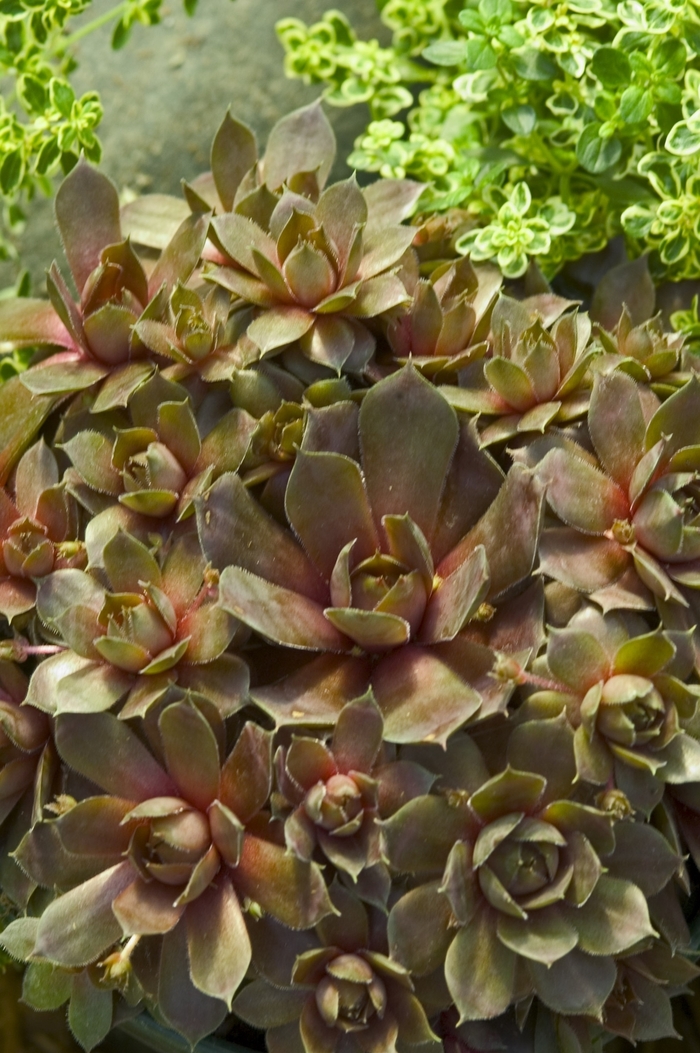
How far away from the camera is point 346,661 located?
2.62 feet

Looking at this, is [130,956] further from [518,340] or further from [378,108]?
[378,108]

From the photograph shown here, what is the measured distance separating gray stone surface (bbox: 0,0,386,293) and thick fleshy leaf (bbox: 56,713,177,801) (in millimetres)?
880

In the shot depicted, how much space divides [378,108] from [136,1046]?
45.0 inches

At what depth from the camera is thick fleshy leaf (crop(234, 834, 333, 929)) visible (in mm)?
728

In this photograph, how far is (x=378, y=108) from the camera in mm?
1281

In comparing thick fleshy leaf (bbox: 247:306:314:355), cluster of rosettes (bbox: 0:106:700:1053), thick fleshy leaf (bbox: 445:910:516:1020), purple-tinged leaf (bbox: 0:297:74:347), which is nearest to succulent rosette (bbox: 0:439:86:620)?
cluster of rosettes (bbox: 0:106:700:1053)

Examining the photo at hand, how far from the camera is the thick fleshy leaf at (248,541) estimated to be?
0.79 m

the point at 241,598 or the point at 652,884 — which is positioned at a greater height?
the point at 241,598

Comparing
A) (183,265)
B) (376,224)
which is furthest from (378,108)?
(183,265)

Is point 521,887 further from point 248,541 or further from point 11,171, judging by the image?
point 11,171

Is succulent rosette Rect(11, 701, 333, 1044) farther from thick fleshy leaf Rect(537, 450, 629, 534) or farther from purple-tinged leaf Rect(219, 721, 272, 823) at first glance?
thick fleshy leaf Rect(537, 450, 629, 534)

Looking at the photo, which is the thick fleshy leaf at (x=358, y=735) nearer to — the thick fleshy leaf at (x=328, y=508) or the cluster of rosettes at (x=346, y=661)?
the cluster of rosettes at (x=346, y=661)

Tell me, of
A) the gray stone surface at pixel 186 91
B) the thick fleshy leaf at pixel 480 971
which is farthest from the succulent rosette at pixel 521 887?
the gray stone surface at pixel 186 91

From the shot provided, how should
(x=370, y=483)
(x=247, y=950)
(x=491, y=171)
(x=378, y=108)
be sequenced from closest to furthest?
(x=247, y=950), (x=370, y=483), (x=491, y=171), (x=378, y=108)
